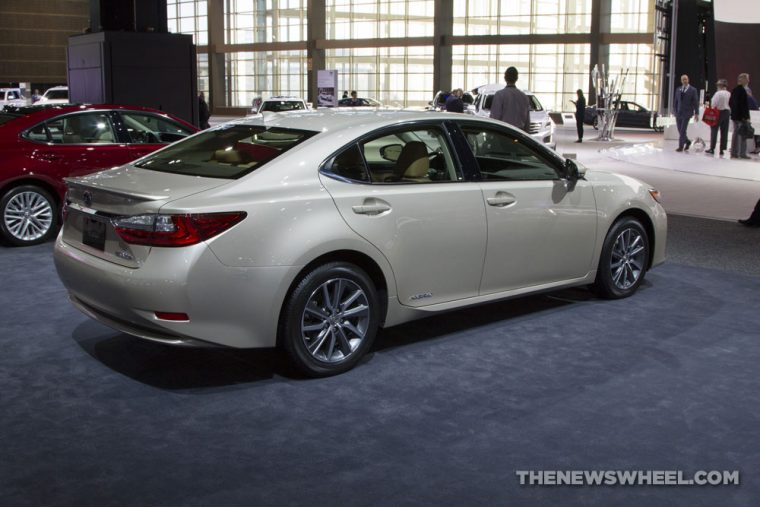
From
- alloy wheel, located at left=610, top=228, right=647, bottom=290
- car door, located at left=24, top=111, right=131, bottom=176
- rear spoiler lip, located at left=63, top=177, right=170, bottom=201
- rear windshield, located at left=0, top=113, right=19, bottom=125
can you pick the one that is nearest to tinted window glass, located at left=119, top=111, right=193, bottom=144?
car door, located at left=24, top=111, right=131, bottom=176

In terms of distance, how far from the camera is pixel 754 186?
53.3 feet

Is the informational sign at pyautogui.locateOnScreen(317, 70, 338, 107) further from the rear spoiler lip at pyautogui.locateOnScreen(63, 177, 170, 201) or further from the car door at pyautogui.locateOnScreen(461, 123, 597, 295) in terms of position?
the rear spoiler lip at pyautogui.locateOnScreen(63, 177, 170, 201)

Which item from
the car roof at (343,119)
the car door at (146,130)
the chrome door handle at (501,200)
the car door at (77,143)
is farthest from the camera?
the car door at (146,130)

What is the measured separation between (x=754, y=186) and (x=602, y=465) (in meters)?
13.6

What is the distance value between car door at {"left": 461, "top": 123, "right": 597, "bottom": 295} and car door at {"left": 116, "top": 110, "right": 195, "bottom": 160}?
5.17 metres

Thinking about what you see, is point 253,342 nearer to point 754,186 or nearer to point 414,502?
point 414,502

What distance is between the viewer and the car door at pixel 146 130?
410 inches

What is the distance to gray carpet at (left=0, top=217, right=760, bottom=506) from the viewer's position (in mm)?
3939

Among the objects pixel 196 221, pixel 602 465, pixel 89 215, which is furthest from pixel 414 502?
pixel 89 215

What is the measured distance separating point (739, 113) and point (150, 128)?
1464 cm

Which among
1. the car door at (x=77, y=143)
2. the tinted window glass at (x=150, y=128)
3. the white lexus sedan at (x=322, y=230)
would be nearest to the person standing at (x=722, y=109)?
the tinted window glass at (x=150, y=128)

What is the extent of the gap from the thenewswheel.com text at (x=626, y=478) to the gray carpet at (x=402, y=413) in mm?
47

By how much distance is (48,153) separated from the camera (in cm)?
988

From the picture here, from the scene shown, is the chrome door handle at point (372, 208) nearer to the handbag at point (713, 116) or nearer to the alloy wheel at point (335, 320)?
the alloy wheel at point (335, 320)
